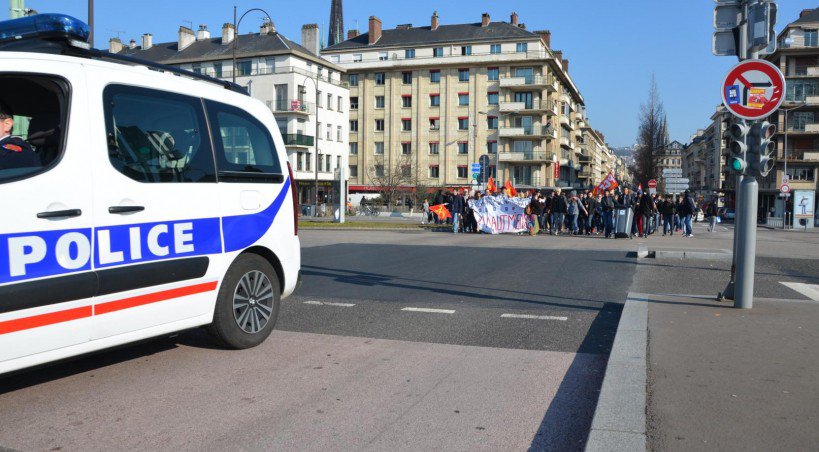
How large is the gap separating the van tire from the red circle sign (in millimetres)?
5313

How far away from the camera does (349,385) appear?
4.80m

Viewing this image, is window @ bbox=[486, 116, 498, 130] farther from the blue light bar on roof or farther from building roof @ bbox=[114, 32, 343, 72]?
the blue light bar on roof

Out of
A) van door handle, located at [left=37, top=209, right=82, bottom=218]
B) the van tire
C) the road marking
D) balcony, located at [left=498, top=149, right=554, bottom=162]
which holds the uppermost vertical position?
balcony, located at [left=498, top=149, right=554, bottom=162]

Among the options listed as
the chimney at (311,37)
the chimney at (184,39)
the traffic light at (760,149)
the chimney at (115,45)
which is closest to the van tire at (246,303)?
the traffic light at (760,149)

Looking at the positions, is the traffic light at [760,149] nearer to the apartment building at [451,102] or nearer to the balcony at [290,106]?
the balcony at [290,106]

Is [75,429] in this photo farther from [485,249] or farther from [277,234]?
[485,249]

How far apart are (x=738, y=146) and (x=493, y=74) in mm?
70177

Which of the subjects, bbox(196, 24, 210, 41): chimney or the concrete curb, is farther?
bbox(196, 24, 210, 41): chimney

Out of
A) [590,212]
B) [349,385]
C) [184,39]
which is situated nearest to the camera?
[349,385]

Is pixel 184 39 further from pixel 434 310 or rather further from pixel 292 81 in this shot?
pixel 434 310

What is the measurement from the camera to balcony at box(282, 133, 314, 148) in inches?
2539

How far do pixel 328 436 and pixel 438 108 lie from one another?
7541 centimetres

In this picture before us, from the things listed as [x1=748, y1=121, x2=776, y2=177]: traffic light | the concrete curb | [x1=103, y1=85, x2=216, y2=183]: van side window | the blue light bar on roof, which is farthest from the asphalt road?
the blue light bar on roof

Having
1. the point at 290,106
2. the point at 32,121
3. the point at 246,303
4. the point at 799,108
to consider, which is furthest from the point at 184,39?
the point at 32,121
